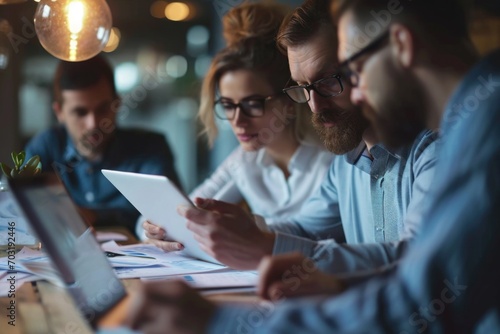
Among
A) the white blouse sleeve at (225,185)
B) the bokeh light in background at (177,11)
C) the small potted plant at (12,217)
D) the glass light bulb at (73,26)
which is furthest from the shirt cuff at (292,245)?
the bokeh light in background at (177,11)

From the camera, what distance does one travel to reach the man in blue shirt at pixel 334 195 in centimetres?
131

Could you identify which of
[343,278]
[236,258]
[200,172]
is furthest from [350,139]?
[200,172]

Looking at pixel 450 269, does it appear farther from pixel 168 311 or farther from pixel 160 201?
pixel 160 201

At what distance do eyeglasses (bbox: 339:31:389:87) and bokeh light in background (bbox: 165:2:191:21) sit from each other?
5.21 metres

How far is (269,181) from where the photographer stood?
2.60m

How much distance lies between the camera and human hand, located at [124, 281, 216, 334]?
866 mm

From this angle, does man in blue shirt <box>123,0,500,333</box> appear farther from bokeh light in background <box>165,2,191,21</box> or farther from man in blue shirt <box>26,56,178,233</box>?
bokeh light in background <box>165,2,191,21</box>

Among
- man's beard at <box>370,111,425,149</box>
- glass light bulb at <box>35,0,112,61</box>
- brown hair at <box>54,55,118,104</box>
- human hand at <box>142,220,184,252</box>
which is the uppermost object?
glass light bulb at <box>35,0,112,61</box>

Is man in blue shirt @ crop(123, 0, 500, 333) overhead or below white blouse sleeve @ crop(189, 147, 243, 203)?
overhead

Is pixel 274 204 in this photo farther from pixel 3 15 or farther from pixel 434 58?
pixel 3 15

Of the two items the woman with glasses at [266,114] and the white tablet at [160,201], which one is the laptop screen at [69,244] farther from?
the woman with glasses at [266,114]

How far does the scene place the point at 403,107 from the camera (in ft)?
3.08

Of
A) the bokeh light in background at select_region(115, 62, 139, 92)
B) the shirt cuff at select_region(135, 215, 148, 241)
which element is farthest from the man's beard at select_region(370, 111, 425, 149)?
the bokeh light in background at select_region(115, 62, 139, 92)

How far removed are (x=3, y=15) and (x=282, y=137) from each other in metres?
2.00
